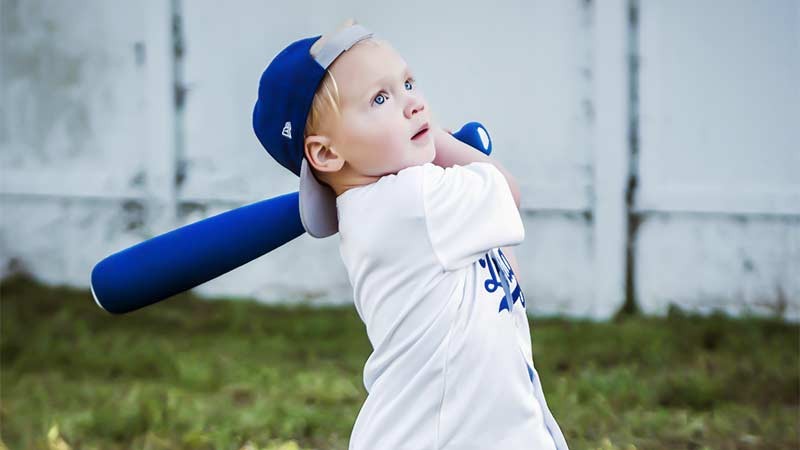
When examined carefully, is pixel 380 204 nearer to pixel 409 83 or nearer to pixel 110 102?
pixel 409 83

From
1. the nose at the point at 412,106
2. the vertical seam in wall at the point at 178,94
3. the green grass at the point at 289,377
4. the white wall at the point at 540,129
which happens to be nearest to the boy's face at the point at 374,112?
the nose at the point at 412,106

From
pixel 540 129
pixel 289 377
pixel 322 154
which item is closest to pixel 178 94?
pixel 540 129

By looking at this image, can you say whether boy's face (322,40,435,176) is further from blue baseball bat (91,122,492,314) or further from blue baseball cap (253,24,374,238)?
blue baseball bat (91,122,492,314)

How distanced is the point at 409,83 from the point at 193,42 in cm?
367

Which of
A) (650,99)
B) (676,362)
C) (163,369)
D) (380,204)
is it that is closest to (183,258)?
(380,204)

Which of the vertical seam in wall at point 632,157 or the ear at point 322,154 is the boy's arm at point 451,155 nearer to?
the ear at point 322,154

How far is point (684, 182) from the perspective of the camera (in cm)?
475

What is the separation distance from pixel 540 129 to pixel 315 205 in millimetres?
3177

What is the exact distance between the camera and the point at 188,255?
1856 mm

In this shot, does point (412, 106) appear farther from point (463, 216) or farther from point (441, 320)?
point (441, 320)

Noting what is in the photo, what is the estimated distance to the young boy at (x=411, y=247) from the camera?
1.67 metres

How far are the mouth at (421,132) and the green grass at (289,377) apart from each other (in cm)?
154

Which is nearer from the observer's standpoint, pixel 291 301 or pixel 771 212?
pixel 771 212

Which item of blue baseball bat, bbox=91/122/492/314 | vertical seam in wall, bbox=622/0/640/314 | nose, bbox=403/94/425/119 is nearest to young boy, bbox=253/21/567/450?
nose, bbox=403/94/425/119
